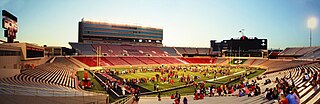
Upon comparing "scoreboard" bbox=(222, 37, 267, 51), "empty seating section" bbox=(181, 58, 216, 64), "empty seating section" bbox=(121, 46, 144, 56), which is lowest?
"empty seating section" bbox=(181, 58, 216, 64)

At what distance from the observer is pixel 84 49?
70.6 meters

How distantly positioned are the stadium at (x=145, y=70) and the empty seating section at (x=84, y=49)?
3 centimetres

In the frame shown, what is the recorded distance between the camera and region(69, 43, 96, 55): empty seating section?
6831cm

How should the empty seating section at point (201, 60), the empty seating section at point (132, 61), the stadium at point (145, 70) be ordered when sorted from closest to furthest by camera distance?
the stadium at point (145, 70), the empty seating section at point (132, 61), the empty seating section at point (201, 60)

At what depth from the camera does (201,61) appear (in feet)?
258

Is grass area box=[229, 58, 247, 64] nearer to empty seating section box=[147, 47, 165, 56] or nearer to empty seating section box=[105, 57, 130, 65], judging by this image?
empty seating section box=[147, 47, 165, 56]

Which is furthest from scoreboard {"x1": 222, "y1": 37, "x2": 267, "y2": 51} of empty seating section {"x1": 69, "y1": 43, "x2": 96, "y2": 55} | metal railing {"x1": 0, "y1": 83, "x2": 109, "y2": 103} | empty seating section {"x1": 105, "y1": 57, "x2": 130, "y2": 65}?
metal railing {"x1": 0, "y1": 83, "x2": 109, "y2": 103}

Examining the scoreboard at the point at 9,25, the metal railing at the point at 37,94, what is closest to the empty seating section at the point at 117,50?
the scoreboard at the point at 9,25

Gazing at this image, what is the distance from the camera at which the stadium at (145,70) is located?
13156 millimetres

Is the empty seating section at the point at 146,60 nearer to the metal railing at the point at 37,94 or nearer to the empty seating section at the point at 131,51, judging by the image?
the empty seating section at the point at 131,51

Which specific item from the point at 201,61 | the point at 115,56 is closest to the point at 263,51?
the point at 201,61

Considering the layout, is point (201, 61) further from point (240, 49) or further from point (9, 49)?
point (9, 49)

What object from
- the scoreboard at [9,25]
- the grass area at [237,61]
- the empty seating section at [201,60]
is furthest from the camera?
the empty seating section at [201,60]

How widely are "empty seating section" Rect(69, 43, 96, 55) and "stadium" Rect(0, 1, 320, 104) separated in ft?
0.09
